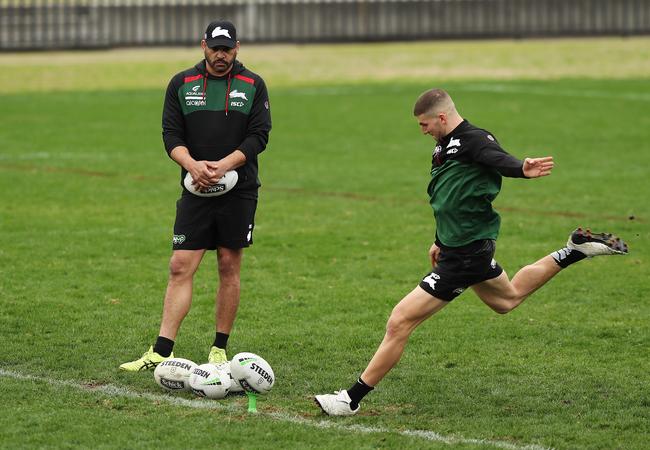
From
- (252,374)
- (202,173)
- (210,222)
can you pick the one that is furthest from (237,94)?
(252,374)

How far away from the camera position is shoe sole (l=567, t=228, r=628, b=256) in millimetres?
8422

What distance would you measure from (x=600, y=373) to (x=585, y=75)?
87.5 ft

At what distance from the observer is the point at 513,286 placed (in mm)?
8406

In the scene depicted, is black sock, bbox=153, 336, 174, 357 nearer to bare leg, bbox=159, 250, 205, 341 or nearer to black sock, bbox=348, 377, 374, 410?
bare leg, bbox=159, 250, 205, 341

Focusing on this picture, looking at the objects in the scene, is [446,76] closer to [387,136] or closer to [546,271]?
[387,136]

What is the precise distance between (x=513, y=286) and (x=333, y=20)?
35.3m

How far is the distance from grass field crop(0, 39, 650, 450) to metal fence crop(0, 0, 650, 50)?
573 inches

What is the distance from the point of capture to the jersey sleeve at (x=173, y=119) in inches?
348

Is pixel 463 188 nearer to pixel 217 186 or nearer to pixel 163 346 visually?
pixel 217 186

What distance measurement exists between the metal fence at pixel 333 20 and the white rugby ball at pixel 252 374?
35.0m

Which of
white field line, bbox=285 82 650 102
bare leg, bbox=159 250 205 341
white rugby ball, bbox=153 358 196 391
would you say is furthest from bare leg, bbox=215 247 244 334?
white field line, bbox=285 82 650 102

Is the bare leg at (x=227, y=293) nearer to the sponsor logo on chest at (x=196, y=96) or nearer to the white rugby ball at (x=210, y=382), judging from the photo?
the white rugby ball at (x=210, y=382)

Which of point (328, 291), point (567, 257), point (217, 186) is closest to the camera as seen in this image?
point (567, 257)

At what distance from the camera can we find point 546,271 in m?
8.59
